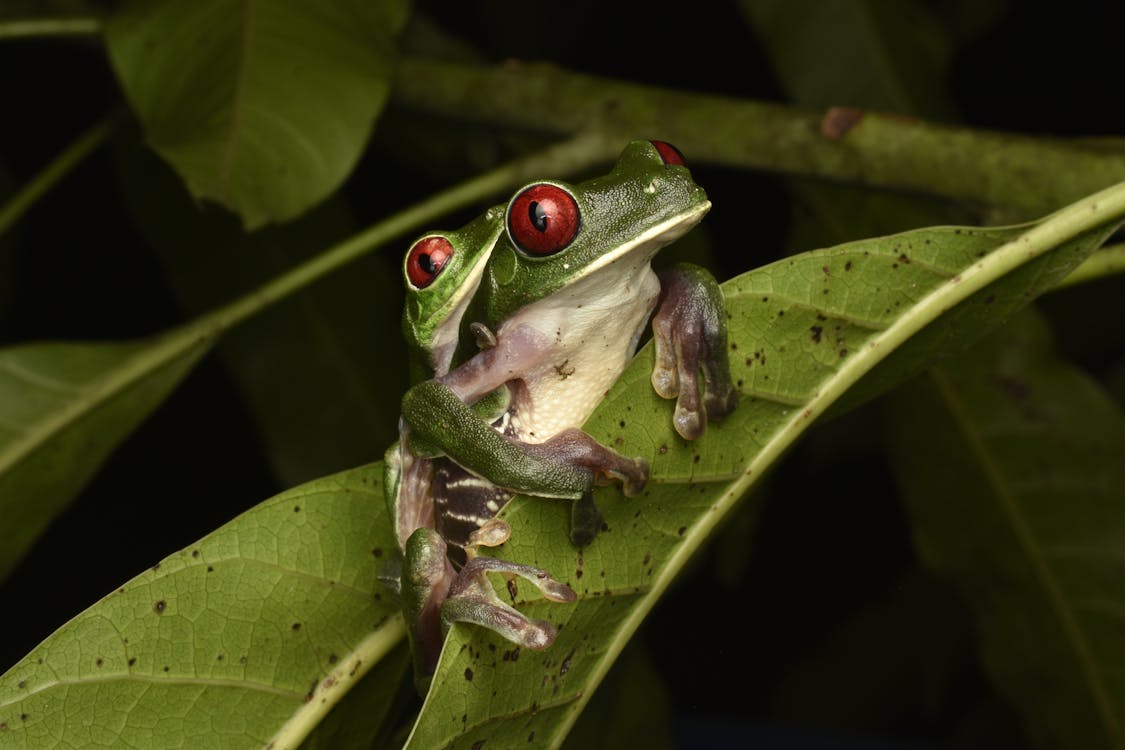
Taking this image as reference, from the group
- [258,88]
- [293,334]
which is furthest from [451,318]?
[293,334]

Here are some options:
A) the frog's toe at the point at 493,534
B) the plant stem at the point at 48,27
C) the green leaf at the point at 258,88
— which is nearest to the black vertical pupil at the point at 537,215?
the frog's toe at the point at 493,534

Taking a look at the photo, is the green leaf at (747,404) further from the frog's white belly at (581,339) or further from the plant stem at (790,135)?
the plant stem at (790,135)

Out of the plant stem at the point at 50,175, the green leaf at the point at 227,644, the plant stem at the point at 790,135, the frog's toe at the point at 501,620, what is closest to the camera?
the frog's toe at the point at 501,620

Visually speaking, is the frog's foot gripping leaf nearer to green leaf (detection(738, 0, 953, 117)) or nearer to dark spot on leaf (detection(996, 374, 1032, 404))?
dark spot on leaf (detection(996, 374, 1032, 404))

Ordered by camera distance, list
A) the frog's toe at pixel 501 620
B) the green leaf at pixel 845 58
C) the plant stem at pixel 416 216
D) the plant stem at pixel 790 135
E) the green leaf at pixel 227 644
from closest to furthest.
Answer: the frog's toe at pixel 501 620 → the green leaf at pixel 227 644 → the plant stem at pixel 790 135 → the plant stem at pixel 416 216 → the green leaf at pixel 845 58

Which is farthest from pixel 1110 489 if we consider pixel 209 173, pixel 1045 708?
pixel 209 173
